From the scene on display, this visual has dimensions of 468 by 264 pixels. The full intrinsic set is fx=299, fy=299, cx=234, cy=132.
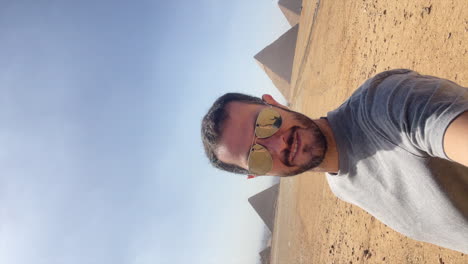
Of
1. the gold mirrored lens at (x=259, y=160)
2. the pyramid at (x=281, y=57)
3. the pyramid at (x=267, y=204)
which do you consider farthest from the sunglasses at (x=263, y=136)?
the pyramid at (x=267, y=204)

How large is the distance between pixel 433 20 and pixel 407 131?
294 centimetres

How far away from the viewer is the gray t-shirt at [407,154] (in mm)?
1070

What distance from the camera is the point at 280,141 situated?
1955 mm

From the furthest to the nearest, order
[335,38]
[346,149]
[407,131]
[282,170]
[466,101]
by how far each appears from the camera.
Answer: [335,38], [282,170], [346,149], [407,131], [466,101]

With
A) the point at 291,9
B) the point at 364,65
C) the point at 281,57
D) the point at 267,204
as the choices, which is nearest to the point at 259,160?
the point at 364,65

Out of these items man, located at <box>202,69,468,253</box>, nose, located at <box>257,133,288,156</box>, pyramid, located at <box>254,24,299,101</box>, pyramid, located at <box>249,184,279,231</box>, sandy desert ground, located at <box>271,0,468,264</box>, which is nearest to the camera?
man, located at <box>202,69,468,253</box>

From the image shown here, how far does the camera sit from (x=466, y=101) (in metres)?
0.99

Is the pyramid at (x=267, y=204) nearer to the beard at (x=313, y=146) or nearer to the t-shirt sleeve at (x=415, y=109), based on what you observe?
the beard at (x=313, y=146)

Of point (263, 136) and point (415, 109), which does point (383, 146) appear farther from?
point (263, 136)

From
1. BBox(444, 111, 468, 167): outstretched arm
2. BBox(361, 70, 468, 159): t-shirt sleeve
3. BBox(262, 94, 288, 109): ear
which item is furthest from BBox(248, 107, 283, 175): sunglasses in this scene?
BBox(444, 111, 468, 167): outstretched arm

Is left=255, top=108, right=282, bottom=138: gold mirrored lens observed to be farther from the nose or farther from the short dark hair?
the short dark hair

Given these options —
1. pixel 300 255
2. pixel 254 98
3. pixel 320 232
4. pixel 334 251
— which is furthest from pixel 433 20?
pixel 300 255

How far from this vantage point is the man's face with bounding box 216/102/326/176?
183 centimetres

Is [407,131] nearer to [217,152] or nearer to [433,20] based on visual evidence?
[217,152]
